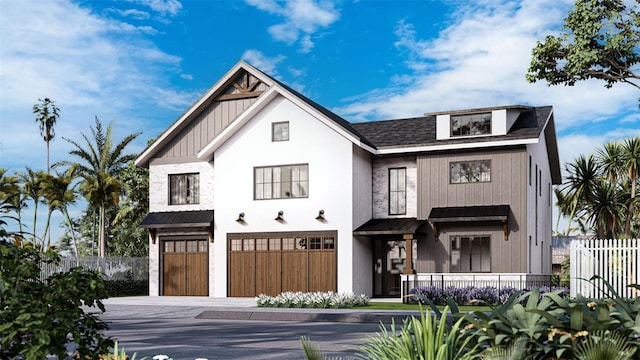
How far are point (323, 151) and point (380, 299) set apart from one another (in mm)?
6407

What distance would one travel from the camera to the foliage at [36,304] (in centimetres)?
562

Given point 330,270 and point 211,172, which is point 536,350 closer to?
point 330,270

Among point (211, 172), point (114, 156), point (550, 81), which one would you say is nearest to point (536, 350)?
point (550, 81)

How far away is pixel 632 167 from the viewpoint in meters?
39.7

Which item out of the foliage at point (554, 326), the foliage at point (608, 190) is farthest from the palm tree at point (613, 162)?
the foliage at point (554, 326)

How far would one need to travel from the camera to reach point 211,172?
32.8 m

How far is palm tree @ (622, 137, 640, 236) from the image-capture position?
39125 mm

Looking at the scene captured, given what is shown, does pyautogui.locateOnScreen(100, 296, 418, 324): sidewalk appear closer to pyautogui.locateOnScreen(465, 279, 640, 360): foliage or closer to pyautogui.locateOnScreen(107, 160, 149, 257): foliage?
pyautogui.locateOnScreen(465, 279, 640, 360): foliage

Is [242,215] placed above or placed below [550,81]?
below

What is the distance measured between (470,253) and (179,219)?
500 inches

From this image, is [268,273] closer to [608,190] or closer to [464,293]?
[464,293]

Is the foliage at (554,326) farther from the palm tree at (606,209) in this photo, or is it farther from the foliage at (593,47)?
the palm tree at (606,209)

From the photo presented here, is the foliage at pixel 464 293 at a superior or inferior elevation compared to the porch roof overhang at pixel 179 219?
inferior

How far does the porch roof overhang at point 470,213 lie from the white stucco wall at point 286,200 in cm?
345
